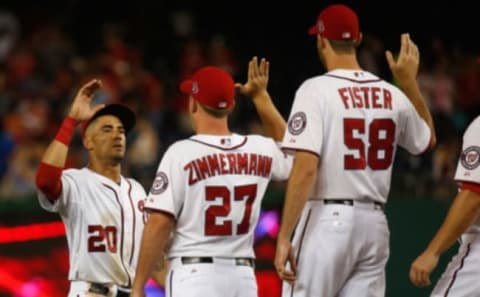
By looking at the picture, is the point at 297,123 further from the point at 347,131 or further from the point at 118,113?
the point at 118,113

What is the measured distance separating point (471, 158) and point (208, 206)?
1.31 m

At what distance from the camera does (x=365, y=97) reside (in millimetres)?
6672

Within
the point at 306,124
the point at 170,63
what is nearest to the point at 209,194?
the point at 306,124

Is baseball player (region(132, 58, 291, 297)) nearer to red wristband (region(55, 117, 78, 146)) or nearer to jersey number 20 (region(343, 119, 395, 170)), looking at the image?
jersey number 20 (region(343, 119, 395, 170))

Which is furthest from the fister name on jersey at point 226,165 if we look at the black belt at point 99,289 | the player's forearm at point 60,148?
the black belt at point 99,289

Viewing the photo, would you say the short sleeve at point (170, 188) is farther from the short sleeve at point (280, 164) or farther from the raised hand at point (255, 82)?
the raised hand at point (255, 82)

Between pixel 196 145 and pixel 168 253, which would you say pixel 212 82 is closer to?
pixel 196 145

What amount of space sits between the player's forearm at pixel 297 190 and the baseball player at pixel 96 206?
1.20 m

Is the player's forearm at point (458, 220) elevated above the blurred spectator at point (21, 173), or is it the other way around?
the player's forearm at point (458, 220)

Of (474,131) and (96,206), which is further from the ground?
(474,131)

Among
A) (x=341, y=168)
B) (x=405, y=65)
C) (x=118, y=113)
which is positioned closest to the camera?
(x=341, y=168)

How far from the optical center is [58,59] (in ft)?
47.4

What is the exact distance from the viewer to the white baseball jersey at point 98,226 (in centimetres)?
718

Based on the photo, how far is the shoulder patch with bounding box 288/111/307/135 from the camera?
21.5 feet
